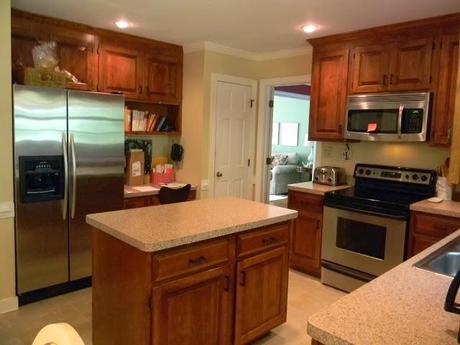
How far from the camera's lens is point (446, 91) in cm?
310

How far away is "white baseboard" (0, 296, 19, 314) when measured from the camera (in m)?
2.94

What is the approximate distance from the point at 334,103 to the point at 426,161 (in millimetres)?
1011

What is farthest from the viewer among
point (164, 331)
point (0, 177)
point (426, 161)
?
point (426, 161)

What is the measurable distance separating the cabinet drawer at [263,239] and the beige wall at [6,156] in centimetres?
190

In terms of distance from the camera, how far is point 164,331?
1925 mm

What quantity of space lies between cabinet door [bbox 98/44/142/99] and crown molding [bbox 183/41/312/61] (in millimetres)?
636

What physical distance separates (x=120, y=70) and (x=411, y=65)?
280 cm

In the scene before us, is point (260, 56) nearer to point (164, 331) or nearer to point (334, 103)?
point (334, 103)

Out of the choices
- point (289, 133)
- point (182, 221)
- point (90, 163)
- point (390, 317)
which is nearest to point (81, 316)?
point (90, 163)

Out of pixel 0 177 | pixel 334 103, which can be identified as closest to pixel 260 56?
pixel 334 103

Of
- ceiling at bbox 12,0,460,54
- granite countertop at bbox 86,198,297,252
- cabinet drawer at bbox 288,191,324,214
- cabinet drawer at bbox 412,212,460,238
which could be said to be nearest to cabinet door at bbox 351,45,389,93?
ceiling at bbox 12,0,460,54

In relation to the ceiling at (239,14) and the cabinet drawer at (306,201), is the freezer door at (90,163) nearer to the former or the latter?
the ceiling at (239,14)

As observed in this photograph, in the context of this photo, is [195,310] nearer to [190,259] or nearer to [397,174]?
[190,259]

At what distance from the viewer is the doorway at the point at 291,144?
8.17 metres
